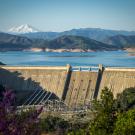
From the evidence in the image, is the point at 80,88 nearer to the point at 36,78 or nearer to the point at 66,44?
the point at 36,78

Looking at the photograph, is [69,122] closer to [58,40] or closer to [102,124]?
[102,124]

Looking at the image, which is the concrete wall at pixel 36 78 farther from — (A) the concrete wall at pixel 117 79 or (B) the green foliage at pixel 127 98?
(B) the green foliage at pixel 127 98

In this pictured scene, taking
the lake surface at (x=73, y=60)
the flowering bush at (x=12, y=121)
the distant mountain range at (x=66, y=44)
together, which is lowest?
the lake surface at (x=73, y=60)

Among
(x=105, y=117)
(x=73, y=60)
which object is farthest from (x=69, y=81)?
(x=73, y=60)

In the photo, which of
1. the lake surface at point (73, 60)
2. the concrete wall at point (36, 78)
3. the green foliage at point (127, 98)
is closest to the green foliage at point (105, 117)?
the green foliage at point (127, 98)

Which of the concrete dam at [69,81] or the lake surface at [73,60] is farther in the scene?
the lake surface at [73,60]

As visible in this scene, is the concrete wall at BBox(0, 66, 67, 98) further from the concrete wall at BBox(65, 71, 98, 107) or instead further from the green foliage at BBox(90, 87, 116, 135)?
the green foliage at BBox(90, 87, 116, 135)

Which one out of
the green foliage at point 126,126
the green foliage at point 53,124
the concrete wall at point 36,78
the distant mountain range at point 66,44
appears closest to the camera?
the green foliage at point 126,126

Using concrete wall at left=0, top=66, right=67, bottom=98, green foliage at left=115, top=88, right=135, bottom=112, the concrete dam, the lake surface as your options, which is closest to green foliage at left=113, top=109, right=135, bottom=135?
green foliage at left=115, top=88, right=135, bottom=112

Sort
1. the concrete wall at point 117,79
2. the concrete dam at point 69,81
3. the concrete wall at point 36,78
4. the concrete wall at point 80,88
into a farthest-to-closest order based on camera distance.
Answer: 1. the concrete wall at point 36,78
2. the concrete dam at point 69,81
3. the concrete wall at point 117,79
4. the concrete wall at point 80,88

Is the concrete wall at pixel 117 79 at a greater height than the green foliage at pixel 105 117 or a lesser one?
lesser
